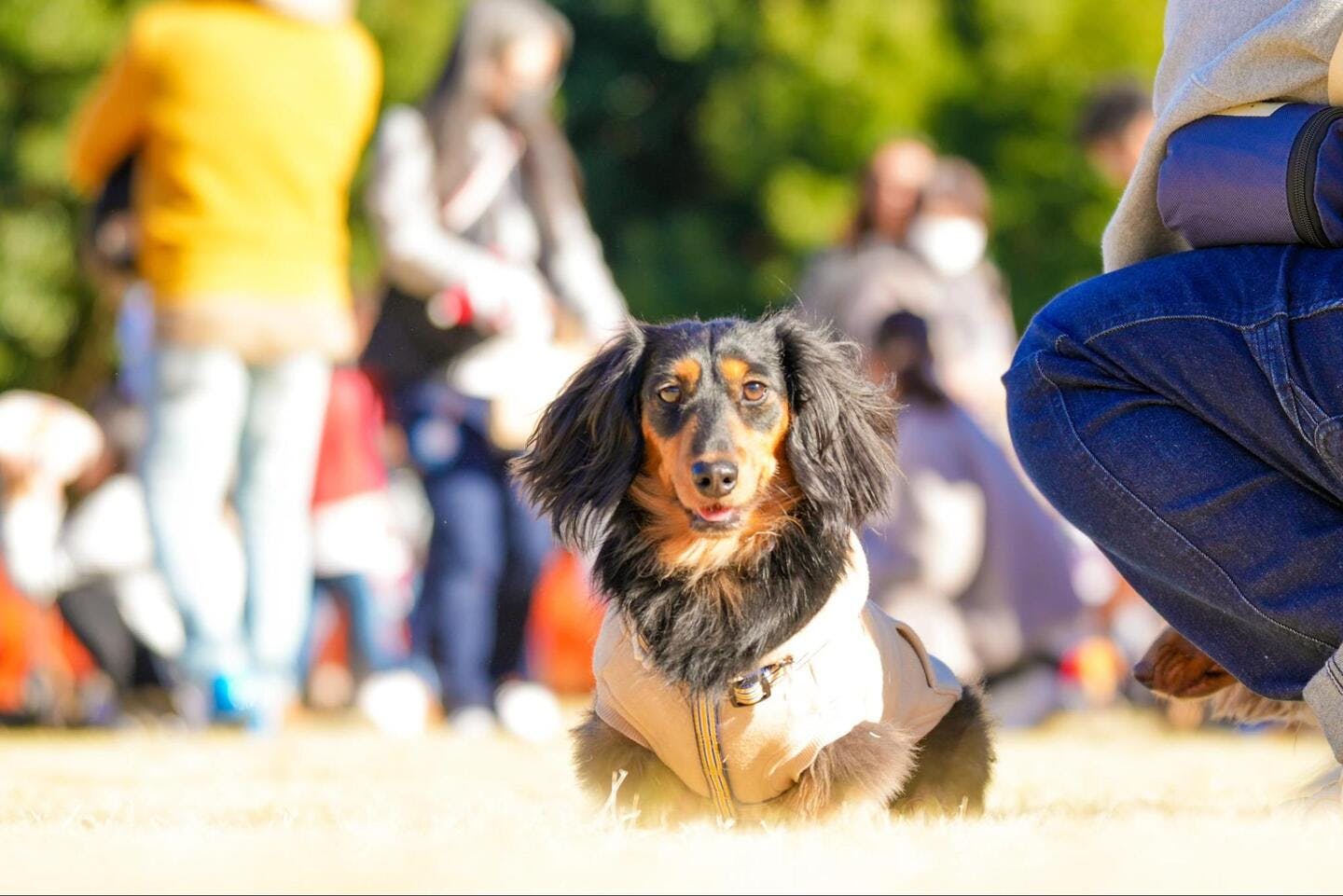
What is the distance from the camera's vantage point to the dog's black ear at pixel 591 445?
3223 mm

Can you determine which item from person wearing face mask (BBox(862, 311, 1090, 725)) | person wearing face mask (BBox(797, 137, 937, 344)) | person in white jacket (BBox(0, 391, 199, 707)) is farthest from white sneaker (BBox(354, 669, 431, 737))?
person wearing face mask (BBox(797, 137, 937, 344))

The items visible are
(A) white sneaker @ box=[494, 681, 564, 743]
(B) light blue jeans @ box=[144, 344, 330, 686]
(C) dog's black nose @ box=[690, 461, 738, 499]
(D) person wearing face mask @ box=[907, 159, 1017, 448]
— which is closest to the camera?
(C) dog's black nose @ box=[690, 461, 738, 499]

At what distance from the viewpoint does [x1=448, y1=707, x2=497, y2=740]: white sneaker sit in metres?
5.79

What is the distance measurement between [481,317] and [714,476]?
3.04 metres

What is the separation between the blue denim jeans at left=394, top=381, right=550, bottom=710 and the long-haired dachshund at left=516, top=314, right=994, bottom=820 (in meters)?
2.51

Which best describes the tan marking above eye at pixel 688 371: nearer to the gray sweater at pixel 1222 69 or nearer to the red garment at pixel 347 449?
the gray sweater at pixel 1222 69

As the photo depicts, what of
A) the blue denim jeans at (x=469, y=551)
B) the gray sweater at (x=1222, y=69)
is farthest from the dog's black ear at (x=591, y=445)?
the blue denim jeans at (x=469, y=551)

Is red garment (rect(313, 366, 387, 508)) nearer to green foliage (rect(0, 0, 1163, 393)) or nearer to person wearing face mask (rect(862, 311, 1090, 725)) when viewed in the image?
person wearing face mask (rect(862, 311, 1090, 725))

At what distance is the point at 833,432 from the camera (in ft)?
10.5

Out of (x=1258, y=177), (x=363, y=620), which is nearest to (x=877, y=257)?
(x=363, y=620)

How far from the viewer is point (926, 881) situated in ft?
6.37

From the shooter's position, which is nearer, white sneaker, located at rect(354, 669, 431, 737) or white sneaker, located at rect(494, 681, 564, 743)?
white sneaker, located at rect(494, 681, 564, 743)

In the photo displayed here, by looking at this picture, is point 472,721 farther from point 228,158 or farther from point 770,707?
point 770,707

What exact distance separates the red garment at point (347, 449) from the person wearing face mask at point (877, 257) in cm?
187
